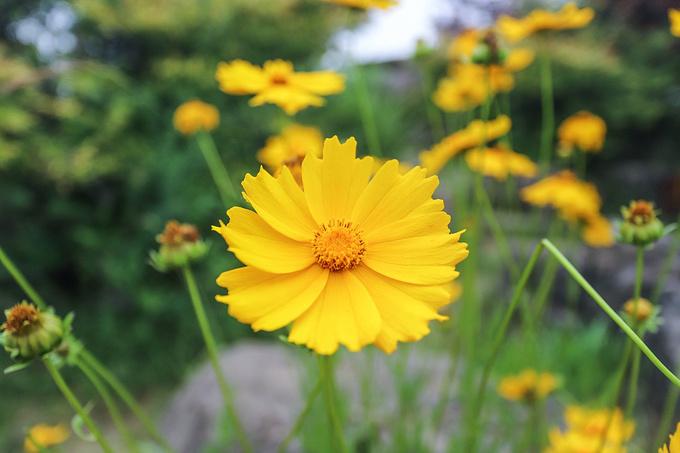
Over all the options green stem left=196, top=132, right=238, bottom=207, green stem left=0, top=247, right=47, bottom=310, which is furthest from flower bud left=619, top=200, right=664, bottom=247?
green stem left=0, top=247, right=47, bottom=310

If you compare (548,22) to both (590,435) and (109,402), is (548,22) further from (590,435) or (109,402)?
(109,402)

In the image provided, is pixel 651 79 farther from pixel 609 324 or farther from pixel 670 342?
pixel 670 342

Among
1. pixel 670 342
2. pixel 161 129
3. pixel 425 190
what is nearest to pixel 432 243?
pixel 425 190

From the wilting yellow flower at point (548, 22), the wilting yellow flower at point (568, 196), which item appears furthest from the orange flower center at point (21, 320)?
the wilting yellow flower at point (568, 196)

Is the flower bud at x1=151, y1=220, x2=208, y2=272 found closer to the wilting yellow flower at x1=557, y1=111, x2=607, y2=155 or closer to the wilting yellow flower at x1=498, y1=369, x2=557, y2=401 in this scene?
the wilting yellow flower at x1=498, y1=369, x2=557, y2=401

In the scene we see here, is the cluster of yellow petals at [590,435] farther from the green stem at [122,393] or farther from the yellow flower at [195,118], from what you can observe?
the yellow flower at [195,118]

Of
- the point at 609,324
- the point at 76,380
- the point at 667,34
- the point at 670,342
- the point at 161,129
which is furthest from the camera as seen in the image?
the point at 667,34

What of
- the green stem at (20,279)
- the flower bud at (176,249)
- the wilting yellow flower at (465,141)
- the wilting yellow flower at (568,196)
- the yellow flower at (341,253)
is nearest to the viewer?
the yellow flower at (341,253)
